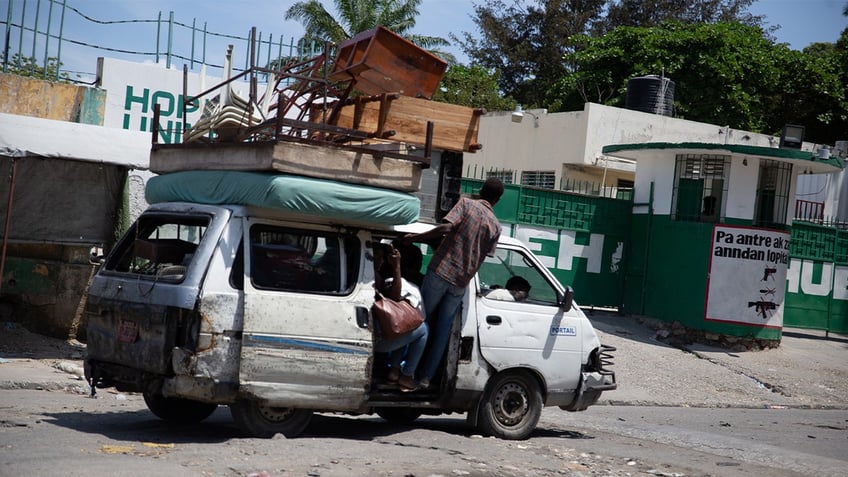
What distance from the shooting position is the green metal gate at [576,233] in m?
17.2

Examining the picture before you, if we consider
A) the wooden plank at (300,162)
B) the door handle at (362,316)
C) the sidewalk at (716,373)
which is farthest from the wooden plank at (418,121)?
the sidewalk at (716,373)

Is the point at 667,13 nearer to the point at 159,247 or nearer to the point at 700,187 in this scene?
the point at 700,187

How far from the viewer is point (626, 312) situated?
61.0 ft

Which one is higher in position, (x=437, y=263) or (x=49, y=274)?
(x=437, y=263)

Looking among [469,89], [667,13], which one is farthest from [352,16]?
[667,13]

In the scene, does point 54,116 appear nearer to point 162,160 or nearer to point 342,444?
point 162,160

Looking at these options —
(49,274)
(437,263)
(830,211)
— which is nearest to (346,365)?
(437,263)

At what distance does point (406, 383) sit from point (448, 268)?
983 mm

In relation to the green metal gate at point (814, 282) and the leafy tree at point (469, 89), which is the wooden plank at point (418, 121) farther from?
the leafy tree at point (469, 89)

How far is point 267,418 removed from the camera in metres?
6.96

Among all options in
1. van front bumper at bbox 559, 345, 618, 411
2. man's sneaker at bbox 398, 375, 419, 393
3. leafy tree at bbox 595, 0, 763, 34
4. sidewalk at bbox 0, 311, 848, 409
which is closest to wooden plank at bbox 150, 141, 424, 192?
man's sneaker at bbox 398, 375, 419, 393

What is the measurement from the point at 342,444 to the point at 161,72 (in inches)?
356

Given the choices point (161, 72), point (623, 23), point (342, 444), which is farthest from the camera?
point (623, 23)

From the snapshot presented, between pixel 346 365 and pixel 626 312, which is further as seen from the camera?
pixel 626 312
